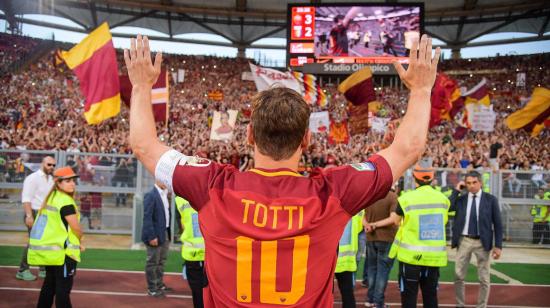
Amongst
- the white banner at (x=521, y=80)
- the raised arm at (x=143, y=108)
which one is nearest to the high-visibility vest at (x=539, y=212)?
the raised arm at (x=143, y=108)

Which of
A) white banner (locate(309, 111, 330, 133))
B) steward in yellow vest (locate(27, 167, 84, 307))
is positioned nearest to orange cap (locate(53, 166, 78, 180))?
steward in yellow vest (locate(27, 167, 84, 307))

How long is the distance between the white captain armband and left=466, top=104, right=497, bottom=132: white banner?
18.0 meters

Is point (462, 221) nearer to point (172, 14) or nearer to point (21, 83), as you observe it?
point (21, 83)

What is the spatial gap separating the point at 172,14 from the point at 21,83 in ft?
49.6

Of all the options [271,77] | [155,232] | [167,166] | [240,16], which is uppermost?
[240,16]

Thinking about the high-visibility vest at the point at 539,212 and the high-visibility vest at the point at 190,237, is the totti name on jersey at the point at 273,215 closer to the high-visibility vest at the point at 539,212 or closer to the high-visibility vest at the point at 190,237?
the high-visibility vest at the point at 190,237

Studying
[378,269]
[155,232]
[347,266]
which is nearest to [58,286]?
[155,232]

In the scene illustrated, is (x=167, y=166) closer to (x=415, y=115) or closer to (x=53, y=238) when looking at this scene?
(x=415, y=115)

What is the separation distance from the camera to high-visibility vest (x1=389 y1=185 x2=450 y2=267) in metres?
6.87

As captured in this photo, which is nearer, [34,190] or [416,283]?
[416,283]

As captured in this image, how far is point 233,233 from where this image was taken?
2025 millimetres

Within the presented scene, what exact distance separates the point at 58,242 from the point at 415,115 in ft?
17.4

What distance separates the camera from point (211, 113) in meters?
34.2

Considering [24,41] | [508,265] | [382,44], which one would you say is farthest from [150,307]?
[24,41]
